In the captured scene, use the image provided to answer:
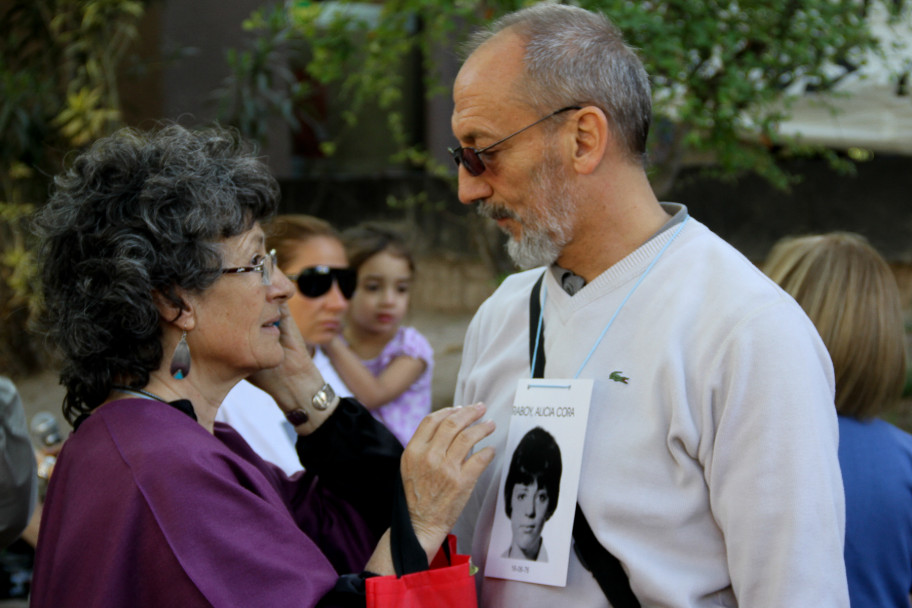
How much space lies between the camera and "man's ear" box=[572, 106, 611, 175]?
6.32 feet

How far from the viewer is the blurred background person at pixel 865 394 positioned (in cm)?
222

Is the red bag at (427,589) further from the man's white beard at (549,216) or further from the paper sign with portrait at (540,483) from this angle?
the man's white beard at (549,216)

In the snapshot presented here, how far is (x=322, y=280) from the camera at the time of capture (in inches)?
135

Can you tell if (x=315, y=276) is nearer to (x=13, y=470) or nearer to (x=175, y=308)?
(x=13, y=470)

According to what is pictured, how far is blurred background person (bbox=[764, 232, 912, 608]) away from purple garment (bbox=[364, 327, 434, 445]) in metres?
1.96

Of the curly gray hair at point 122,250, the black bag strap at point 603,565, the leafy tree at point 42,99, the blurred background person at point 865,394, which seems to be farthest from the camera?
the leafy tree at point 42,99

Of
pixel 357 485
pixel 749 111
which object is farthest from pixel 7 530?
pixel 749 111

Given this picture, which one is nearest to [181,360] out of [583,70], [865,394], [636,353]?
[636,353]

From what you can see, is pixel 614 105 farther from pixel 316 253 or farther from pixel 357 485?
pixel 316 253

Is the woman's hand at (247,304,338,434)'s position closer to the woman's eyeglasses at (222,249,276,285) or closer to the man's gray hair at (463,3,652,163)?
the woman's eyeglasses at (222,249,276,285)

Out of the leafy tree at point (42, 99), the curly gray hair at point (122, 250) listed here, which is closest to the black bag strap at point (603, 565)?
the curly gray hair at point (122, 250)

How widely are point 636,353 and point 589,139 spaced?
0.49m

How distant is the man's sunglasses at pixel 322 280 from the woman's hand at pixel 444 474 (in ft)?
5.17

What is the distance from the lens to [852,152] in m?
6.31
